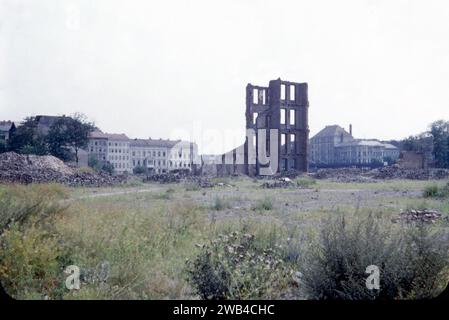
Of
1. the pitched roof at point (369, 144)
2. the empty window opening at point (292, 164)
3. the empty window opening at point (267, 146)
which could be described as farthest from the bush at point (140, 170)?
the pitched roof at point (369, 144)

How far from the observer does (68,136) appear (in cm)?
4238

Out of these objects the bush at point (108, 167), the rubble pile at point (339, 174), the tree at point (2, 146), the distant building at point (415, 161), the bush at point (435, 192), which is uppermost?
the tree at point (2, 146)

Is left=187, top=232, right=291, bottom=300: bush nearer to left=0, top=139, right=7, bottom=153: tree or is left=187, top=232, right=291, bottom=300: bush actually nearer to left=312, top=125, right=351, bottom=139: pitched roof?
left=0, top=139, right=7, bottom=153: tree

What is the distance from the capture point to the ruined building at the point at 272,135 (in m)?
45.8

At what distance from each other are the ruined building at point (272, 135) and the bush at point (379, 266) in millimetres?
40652

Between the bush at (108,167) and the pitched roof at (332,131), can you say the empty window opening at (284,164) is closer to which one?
the bush at (108,167)

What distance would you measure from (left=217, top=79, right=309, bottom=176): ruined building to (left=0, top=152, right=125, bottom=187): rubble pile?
1800cm

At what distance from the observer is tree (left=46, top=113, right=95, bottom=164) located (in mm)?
41625

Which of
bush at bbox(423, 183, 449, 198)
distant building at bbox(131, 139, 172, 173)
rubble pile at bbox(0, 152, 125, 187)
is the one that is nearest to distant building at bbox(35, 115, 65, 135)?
rubble pile at bbox(0, 152, 125, 187)

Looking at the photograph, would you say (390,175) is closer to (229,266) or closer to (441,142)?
(441,142)

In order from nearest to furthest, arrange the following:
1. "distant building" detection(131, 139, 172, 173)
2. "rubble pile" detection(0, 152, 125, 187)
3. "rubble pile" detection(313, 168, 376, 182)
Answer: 1. "rubble pile" detection(0, 152, 125, 187)
2. "rubble pile" detection(313, 168, 376, 182)
3. "distant building" detection(131, 139, 172, 173)
